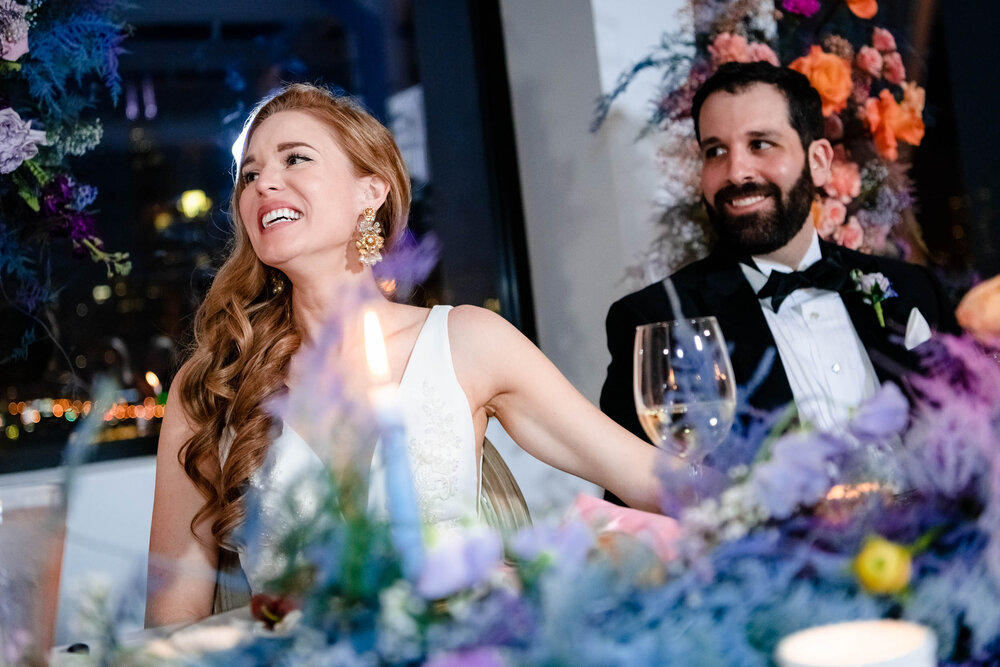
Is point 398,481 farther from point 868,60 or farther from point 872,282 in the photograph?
point 868,60

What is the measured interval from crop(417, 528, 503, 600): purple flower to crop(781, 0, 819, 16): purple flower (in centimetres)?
286

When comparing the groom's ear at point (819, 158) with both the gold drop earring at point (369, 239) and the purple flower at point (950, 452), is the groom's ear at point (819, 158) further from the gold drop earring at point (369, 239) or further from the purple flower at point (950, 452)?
the purple flower at point (950, 452)

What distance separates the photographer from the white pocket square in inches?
98.6

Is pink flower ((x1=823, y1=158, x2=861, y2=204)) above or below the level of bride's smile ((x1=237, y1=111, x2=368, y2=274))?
above

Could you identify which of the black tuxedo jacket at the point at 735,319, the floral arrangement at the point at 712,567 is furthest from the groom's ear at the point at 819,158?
the floral arrangement at the point at 712,567

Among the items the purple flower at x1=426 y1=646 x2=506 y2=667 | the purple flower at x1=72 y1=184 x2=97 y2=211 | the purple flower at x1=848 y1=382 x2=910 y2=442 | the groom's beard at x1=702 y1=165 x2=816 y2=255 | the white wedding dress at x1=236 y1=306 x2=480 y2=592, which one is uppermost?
the purple flower at x1=72 y1=184 x2=97 y2=211

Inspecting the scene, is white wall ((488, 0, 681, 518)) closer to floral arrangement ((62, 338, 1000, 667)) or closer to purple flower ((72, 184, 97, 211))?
purple flower ((72, 184, 97, 211))

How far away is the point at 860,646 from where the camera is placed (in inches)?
20.9

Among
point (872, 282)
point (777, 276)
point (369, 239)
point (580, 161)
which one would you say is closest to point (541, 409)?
point (369, 239)

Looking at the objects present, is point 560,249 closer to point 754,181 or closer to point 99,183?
point 754,181

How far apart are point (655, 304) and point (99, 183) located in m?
1.51

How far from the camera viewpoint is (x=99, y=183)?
2.65 m

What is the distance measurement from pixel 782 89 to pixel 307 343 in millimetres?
1491

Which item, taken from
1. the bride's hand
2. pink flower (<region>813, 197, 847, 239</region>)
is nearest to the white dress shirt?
pink flower (<region>813, 197, 847, 239</region>)
